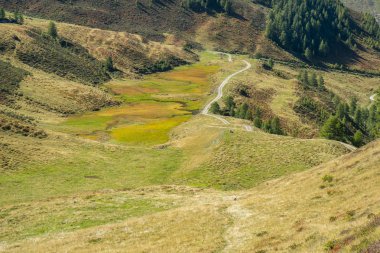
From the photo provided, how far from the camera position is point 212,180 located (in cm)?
5956

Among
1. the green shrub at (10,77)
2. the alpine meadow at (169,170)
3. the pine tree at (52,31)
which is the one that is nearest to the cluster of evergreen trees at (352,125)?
the alpine meadow at (169,170)

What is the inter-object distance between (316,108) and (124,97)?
70.7 m

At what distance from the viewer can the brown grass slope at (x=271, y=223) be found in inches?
899

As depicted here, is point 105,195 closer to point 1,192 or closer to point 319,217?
point 1,192

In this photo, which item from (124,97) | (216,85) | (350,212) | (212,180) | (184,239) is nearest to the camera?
(350,212)

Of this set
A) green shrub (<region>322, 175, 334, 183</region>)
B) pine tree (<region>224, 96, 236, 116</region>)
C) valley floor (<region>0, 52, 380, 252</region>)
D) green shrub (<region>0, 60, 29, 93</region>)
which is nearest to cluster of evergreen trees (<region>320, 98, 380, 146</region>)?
valley floor (<region>0, 52, 380, 252</region>)

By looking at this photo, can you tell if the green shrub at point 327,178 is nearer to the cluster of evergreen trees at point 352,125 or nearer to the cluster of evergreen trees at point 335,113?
the cluster of evergreen trees at point 352,125

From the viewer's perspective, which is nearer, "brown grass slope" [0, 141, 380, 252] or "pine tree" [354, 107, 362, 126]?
"brown grass slope" [0, 141, 380, 252]

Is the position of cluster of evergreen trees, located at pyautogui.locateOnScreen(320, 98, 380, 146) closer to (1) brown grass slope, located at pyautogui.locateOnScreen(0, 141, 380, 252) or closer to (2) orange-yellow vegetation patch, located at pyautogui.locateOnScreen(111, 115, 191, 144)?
(2) orange-yellow vegetation patch, located at pyautogui.locateOnScreen(111, 115, 191, 144)

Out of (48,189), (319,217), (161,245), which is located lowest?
(48,189)

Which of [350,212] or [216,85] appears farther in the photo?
[216,85]

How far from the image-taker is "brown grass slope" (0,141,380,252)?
22828 millimetres

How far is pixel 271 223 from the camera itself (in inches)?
1160

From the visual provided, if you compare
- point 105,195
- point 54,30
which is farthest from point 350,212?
point 54,30
